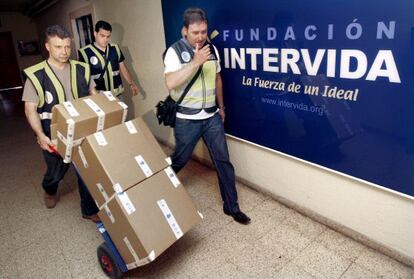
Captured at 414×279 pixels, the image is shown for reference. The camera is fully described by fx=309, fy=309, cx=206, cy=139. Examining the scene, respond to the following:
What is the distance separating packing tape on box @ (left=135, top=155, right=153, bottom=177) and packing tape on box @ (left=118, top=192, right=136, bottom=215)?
0.58 feet

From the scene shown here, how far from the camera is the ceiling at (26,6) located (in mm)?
7766

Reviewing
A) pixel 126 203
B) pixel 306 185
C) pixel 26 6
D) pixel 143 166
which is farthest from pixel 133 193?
pixel 26 6

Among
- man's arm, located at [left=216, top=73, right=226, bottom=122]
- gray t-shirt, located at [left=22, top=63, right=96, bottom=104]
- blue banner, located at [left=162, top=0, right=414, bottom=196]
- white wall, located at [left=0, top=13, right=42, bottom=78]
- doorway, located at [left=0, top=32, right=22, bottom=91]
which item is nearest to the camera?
blue banner, located at [left=162, top=0, right=414, bottom=196]

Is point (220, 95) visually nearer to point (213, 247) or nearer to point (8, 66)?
point (213, 247)

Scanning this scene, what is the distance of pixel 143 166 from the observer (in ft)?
5.66

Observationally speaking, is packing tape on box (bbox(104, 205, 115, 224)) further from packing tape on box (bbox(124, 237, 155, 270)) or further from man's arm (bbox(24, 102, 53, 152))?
man's arm (bbox(24, 102, 53, 152))

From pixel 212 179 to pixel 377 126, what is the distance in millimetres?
1643

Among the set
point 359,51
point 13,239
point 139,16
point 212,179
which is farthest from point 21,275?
point 139,16

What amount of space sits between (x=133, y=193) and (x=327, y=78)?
1270mm

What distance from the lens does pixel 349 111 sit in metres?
1.75

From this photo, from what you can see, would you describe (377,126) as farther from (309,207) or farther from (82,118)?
(82,118)

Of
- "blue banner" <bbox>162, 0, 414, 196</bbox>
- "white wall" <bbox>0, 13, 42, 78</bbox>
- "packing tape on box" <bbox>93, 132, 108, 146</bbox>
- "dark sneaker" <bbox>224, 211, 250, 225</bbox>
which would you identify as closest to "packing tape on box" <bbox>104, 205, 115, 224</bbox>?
"packing tape on box" <bbox>93, 132, 108, 146</bbox>

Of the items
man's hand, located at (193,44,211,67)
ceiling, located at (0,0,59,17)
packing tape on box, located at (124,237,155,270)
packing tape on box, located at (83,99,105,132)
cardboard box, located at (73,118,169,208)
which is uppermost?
ceiling, located at (0,0,59,17)

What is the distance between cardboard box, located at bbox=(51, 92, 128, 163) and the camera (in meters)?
1.65
